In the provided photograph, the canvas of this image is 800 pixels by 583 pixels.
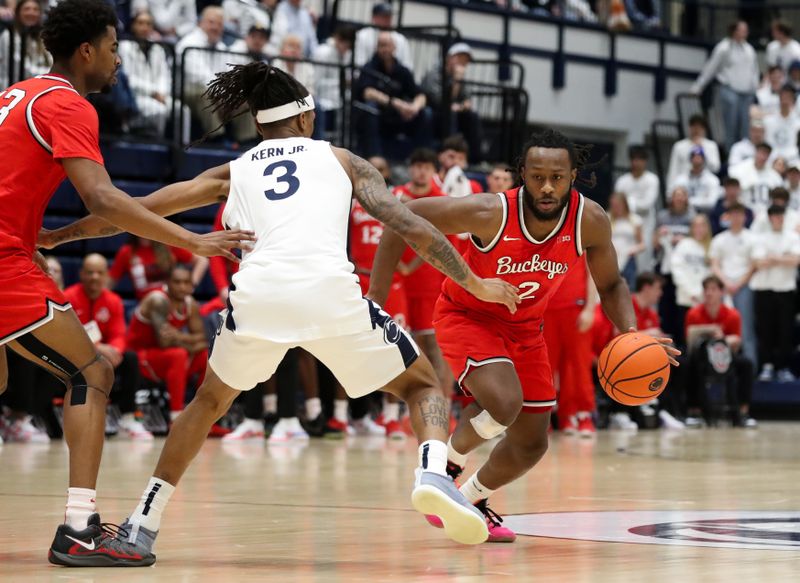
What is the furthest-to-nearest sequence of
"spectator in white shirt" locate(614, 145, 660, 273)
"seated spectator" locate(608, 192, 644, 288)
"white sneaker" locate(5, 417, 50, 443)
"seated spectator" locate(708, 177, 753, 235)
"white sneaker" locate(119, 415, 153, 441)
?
1. "spectator in white shirt" locate(614, 145, 660, 273)
2. "seated spectator" locate(708, 177, 753, 235)
3. "seated spectator" locate(608, 192, 644, 288)
4. "white sneaker" locate(119, 415, 153, 441)
5. "white sneaker" locate(5, 417, 50, 443)

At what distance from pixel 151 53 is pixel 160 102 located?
47cm

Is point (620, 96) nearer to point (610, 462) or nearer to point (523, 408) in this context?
point (610, 462)

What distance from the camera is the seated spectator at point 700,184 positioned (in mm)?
18281

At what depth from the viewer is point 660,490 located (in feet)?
26.5

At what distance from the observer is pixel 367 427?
13414mm

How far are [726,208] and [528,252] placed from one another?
1215 centimetres

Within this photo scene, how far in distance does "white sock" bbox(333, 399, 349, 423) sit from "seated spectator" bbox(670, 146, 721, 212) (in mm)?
6969

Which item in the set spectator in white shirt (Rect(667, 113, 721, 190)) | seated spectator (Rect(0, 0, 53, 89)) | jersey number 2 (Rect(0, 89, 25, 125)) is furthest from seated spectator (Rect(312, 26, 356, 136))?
jersey number 2 (Rect(0, 89, 25, 125))

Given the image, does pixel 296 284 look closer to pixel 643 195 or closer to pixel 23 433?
pixel 23 433

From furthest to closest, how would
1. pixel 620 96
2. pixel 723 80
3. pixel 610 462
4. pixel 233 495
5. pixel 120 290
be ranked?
pixel 620 96
pixel 723 80
pixel 120 290
pixel 610 462
pixel 233 495

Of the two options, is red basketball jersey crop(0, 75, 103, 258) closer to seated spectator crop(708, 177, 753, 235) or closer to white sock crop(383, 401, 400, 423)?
white sock crop(383, 401, 400, 423)

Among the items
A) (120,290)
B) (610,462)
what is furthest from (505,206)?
(120,290)

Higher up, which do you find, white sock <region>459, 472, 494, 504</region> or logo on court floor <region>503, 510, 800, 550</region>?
white sock <region>459, 472, 494, 504</region>

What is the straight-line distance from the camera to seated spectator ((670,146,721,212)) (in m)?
18.3
